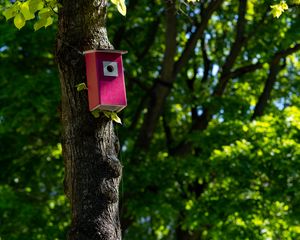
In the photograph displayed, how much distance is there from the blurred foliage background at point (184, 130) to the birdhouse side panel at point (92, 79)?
12.2 feet

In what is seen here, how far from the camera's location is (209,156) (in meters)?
10.3

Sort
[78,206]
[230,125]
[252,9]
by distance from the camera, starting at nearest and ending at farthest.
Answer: [78,206] → [230,125] → [252,9]

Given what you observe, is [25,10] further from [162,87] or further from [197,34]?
[162,87]

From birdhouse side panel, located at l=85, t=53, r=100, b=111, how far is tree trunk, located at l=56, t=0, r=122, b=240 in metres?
0.04

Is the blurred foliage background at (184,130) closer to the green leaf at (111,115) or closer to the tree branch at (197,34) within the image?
the tree branch at (197,34)

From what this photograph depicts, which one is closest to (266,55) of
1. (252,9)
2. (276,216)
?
(252,9)

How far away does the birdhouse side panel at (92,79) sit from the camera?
4.31 m

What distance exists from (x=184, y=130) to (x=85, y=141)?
9.53 m

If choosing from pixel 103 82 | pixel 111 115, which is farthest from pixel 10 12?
pixel 111 115

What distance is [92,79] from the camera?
4.39 meters

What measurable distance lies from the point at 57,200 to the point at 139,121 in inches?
92.5

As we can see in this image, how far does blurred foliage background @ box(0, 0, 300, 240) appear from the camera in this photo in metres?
9.09

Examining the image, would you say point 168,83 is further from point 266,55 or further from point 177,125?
point 177,125

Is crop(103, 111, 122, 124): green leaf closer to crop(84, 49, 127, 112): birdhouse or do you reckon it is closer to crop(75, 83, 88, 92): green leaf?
crop(84, 49, 127, 112): birdhouse
